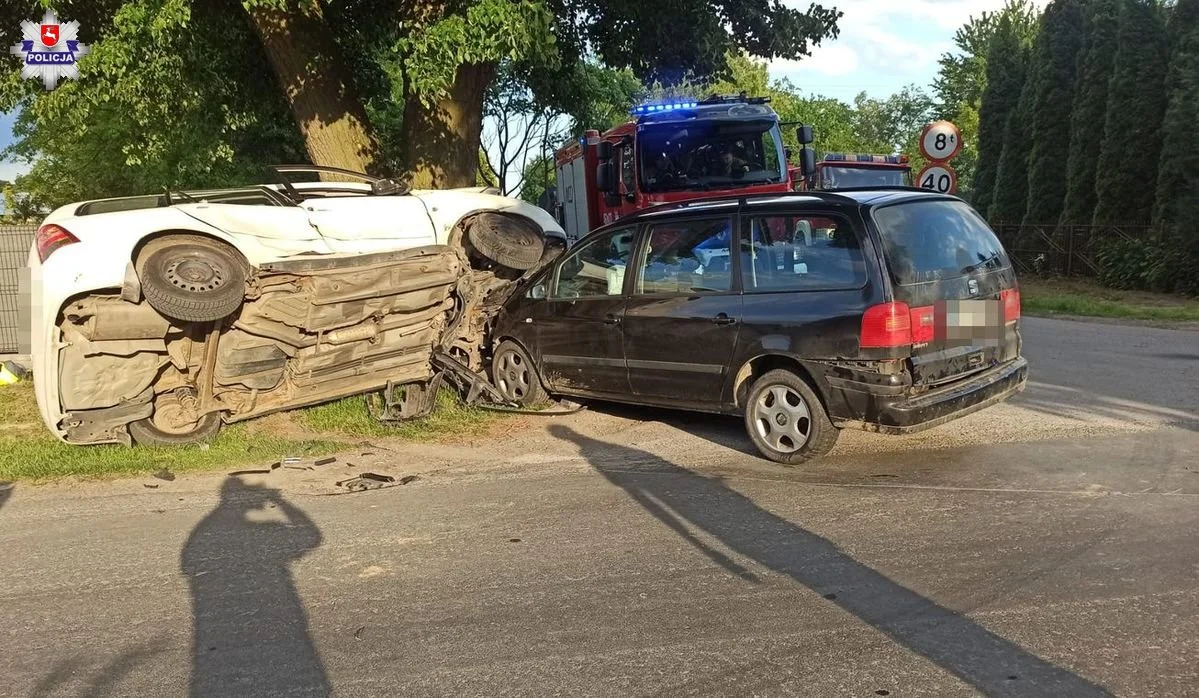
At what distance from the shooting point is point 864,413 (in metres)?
5.82

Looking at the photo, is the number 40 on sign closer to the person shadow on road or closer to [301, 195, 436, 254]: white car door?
[301, 195, 436, 254]: white car door

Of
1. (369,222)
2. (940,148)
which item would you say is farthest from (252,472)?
(940,148)

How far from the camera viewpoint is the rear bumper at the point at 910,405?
572cm

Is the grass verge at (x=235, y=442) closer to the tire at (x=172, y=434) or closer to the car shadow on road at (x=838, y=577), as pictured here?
the tire at (x=172, y=434)

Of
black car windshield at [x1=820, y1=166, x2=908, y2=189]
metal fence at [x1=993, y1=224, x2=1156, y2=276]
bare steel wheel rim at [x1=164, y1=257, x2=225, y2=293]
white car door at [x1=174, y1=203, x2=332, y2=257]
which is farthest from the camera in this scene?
metal fence at [x1=993, y1=224, x2=1156, y2=276]

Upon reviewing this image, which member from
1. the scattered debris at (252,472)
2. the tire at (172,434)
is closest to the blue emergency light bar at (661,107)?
A: the tire at (172,434)

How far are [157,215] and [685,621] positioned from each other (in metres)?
4.83

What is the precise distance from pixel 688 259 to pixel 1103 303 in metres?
13.8

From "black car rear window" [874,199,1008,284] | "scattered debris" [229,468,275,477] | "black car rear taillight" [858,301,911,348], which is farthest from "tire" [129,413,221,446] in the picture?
"black car rear window" [874,199,1008,284]

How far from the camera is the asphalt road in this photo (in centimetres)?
343

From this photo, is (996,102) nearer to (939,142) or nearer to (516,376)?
(939,142)

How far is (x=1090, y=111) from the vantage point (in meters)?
23.7

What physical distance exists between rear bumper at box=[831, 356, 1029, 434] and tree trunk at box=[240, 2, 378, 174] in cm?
627

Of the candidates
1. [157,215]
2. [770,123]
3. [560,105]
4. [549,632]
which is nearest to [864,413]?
[549,632]
